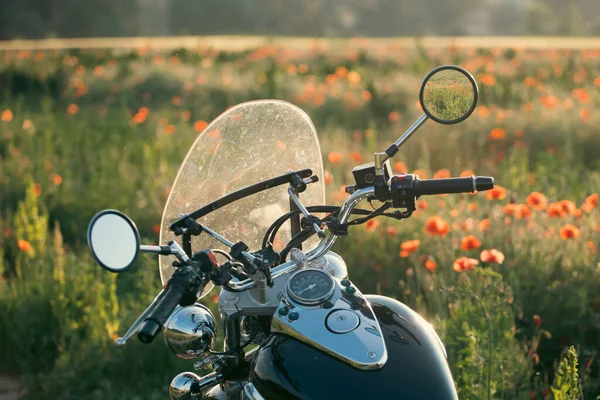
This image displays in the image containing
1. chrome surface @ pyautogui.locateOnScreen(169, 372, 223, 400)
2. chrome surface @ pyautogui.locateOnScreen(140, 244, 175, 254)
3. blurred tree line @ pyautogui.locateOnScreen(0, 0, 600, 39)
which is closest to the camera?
chrome surface @ pyautogui.locateOnScreen(140, 244, 175, 254)

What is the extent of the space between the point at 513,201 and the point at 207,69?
1070cm

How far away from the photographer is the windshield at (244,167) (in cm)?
244

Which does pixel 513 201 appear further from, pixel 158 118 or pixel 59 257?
pixel 158 118

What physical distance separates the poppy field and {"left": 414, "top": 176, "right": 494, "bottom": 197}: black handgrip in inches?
43.5

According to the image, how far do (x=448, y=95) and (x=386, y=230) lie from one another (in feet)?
10.0

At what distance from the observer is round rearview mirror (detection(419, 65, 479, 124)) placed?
2312mm

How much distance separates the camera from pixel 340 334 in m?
1.97

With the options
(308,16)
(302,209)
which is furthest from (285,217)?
(308,16)

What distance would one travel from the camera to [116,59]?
17.4m

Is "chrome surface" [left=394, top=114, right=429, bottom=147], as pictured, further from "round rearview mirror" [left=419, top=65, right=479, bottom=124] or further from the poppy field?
the poppy field

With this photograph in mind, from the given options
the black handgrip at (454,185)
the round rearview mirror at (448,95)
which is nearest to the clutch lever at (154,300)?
the black handgrip at (454,185)

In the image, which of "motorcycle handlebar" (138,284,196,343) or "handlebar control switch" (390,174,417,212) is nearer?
"motorcycle handlebar" (138,284,196,343)

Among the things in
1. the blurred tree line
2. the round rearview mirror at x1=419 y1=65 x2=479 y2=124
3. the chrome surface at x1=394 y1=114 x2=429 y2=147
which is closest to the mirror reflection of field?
the round rearview mirror at x1=419 y1=65 x2=479 y2=124

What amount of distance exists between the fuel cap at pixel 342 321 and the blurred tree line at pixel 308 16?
133 feet
